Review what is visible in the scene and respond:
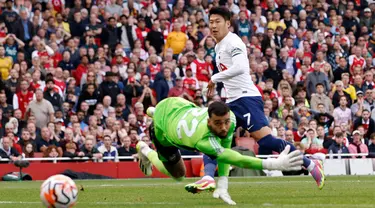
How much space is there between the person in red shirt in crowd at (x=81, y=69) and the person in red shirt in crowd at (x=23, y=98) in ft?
6.69

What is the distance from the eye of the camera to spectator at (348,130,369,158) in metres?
25.8

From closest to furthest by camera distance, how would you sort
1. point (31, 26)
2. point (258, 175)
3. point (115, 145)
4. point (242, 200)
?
point (242, 200)
point (258, 175)
point (115, 145)
point (31, 26)

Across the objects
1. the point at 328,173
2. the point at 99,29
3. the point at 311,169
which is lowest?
the point at 328,173

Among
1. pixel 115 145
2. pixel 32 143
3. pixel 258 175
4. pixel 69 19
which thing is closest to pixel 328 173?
pixel 258 175

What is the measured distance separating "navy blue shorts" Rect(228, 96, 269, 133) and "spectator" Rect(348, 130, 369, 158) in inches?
479

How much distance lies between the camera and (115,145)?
24.8 m

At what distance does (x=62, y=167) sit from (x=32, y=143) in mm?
958

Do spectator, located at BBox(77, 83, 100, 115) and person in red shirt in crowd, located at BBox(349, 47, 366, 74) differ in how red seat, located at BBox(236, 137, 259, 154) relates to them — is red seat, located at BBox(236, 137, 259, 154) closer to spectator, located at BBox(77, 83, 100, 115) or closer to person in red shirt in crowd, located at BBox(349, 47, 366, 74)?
spectator, located at BBox(77, 83, 100, 115)

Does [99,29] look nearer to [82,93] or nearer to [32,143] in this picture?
[82,93]

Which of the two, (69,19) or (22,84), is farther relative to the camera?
(69,19)

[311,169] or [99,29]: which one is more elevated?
[99,29]

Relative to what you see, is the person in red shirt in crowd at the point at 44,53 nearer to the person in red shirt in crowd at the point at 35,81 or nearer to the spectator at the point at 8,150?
the person in red shirt in crowd at the point at 35,81

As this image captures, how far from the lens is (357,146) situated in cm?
2598

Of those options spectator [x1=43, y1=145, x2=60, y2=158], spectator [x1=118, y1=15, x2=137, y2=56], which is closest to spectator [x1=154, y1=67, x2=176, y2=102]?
spectator [x1=118, y1=15, x2=137, y2=56]
